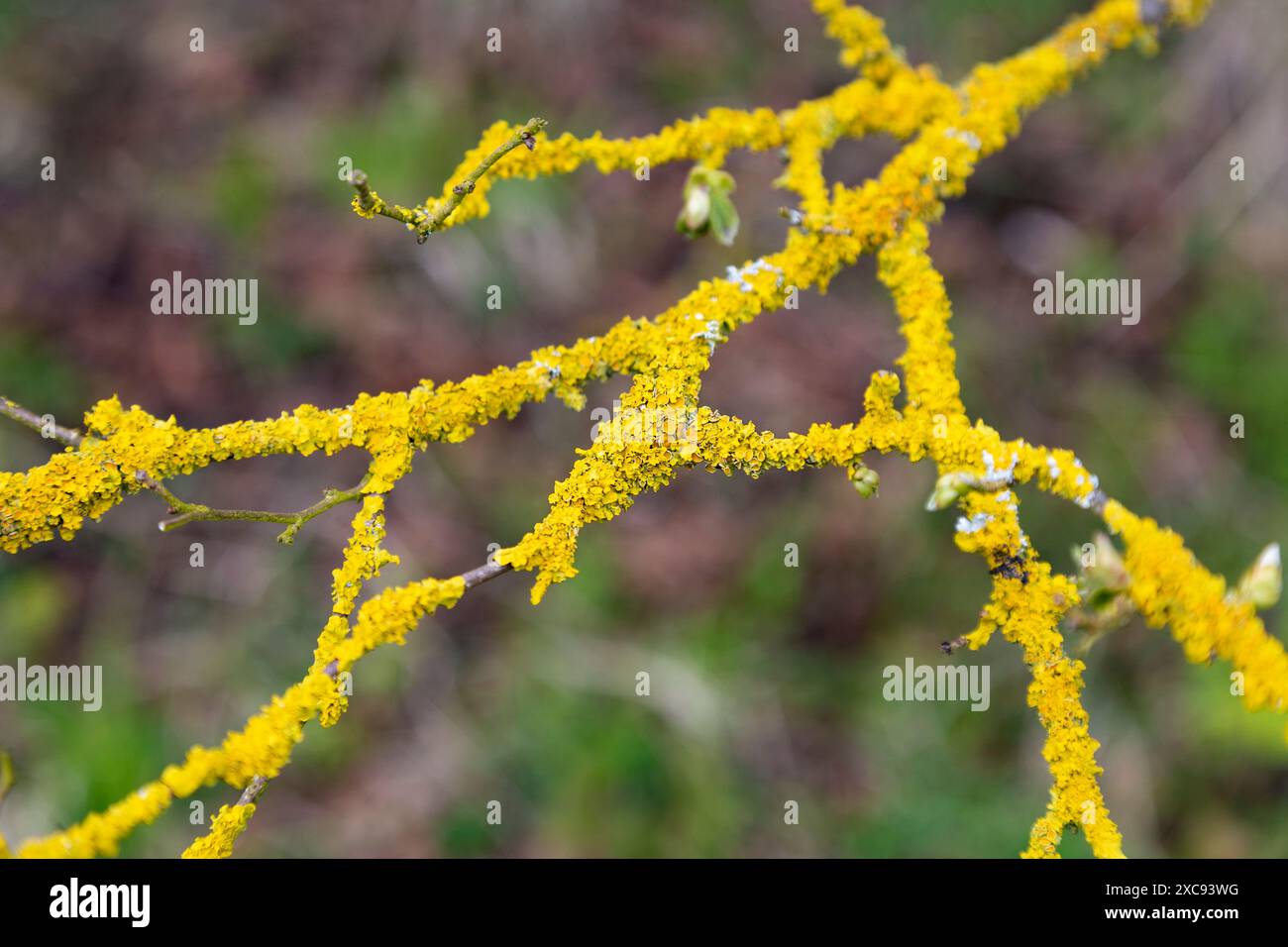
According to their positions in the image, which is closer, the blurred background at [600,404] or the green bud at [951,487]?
the green bud at [951,487]

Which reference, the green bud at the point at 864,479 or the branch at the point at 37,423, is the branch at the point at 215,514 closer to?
the branch at the point at 37,423

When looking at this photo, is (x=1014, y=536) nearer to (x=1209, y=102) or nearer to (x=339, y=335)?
(x=339, y=335)

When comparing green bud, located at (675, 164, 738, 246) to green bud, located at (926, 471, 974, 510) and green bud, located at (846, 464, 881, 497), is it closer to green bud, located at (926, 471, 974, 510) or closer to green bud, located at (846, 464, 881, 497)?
→ green bud, located at (846, 464, 881, 497)

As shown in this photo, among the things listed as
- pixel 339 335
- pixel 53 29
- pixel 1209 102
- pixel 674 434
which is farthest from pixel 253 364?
pixel 1209 102

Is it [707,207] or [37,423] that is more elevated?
[707,207]

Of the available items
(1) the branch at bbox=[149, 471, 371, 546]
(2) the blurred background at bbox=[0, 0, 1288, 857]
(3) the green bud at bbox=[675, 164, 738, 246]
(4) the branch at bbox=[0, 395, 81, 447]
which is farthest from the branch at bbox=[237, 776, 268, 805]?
(2) the blurred background at bbox=[0, 0, 1288, 857]

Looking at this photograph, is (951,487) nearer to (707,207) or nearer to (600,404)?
(707,207)

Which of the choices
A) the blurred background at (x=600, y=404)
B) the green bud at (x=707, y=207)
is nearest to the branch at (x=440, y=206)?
the green bud at (x=707, y=207)

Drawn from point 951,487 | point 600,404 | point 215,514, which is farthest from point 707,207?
point 600,404
